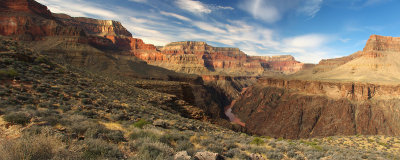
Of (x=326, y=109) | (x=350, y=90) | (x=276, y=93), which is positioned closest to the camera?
(x=326, y=109)

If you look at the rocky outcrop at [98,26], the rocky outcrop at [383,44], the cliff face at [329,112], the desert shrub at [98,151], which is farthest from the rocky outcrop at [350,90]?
the rocky outcrop at [98,26]

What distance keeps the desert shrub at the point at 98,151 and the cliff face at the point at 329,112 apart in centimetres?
3942

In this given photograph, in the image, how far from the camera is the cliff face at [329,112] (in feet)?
159

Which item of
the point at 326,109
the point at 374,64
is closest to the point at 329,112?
the point at 326,109

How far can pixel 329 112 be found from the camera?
2201 inches

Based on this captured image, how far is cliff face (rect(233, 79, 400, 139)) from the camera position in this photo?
159 feet

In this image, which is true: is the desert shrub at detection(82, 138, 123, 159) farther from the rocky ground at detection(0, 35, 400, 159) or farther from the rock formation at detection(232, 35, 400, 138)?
the rock formation at detection(232, 35, 400, 138)

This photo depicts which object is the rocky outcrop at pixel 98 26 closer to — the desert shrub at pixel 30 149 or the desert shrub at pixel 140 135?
the desert shrub at pixel 140 135

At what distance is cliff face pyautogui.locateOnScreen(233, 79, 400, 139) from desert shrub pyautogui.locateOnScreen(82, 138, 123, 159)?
129 ft

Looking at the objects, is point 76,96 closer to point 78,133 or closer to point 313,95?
point 78,133

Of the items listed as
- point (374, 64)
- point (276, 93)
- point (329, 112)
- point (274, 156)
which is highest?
point (374, 64)

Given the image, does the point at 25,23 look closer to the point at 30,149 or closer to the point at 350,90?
the point at 30,149

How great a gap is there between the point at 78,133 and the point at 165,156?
3.47 meters

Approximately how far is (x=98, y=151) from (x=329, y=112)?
70157 millimetres
